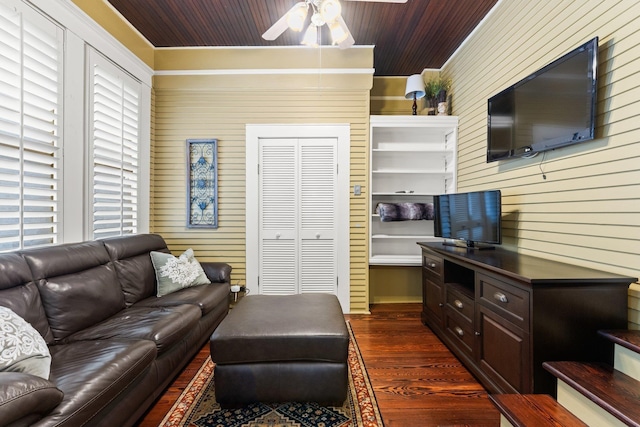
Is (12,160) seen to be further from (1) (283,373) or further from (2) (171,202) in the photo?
(1) (283,373)

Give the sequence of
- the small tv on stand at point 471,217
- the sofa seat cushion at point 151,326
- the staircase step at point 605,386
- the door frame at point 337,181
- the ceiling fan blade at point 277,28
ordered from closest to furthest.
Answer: the staircase step at point 605,386
the sofa seat cushion at point 151,326
the ceiling fan blade at point 277,28
the small tv on stand at point 471,217
the door frame at point 337,181

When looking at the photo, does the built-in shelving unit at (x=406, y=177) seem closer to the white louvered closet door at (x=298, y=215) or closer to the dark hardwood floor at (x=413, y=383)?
the white louvered closet door at (x=298, y=215)

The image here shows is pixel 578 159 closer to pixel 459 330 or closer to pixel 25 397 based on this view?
pixel 459 330

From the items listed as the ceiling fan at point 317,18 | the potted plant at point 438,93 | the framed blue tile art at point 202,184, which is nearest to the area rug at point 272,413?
the framed blue tile art at point 202,184

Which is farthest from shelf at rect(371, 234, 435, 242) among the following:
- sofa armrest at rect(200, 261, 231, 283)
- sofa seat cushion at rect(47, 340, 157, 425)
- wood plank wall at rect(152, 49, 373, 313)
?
sofa seat cushion at rect(47, 340, 157, 425)

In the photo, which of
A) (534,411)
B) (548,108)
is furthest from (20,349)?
(548,108)

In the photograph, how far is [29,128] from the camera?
198 centimetres

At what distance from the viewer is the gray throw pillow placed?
2.72m

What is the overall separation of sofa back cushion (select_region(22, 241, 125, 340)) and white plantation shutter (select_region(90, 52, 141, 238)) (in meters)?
0.55

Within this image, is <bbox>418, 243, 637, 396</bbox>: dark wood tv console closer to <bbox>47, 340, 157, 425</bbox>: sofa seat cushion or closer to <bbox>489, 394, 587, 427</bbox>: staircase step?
<bbox>489, 394, 587, 427</bbox>: staircase step

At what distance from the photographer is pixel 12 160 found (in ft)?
6.18

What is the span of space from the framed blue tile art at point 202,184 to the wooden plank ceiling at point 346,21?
1.22 meters

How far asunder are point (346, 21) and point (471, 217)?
2360 millimetres

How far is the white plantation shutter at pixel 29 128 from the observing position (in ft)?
6.04
